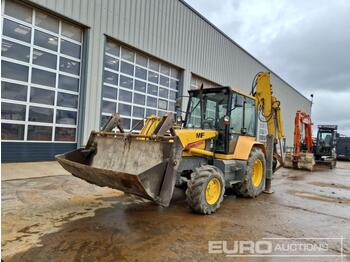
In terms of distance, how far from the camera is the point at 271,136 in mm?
7523

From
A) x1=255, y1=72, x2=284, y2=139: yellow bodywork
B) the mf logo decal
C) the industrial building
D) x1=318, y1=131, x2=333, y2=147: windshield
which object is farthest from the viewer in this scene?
x1=318, y1=131, x2=333, y2=147: windshield

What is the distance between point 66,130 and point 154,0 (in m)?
7.00

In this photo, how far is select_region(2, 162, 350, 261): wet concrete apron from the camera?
3.28 meters

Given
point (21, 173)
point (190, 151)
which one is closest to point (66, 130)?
point (21, 173)

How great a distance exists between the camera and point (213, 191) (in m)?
5.05

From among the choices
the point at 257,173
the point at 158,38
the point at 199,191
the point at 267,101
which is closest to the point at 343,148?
the point at 158,38

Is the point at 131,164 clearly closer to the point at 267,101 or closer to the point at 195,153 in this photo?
the point at 195,153

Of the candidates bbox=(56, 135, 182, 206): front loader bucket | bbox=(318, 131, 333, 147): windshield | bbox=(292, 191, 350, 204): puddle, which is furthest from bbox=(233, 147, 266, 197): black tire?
bbox=(318, 131, 333, 147): windshield

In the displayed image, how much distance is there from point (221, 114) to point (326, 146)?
48.5ft

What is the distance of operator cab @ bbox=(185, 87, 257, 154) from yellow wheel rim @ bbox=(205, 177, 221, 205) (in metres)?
0.97

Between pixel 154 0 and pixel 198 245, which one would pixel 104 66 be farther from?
pixel 198 245

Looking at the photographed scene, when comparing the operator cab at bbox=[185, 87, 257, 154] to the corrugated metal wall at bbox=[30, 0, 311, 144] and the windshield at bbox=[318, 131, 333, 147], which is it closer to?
the corrugated metal wall at bbox=[30, 0, 311, 144]

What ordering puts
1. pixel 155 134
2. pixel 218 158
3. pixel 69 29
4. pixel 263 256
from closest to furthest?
pixel 263 256 < pixel 155 134 < pixel 218 158 < pixel 69 29

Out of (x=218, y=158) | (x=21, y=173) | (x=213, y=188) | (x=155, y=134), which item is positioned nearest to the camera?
(x=155, y=134)
